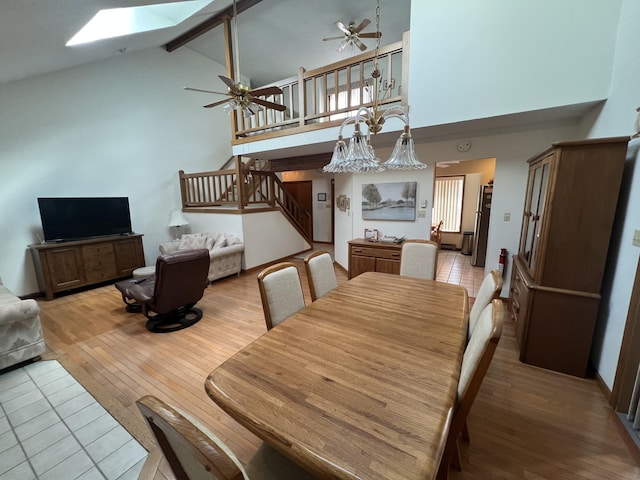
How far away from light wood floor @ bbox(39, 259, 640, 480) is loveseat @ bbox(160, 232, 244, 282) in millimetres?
1117

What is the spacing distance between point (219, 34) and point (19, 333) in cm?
561

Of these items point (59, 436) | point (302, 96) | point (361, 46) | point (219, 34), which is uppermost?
point (219, 34)

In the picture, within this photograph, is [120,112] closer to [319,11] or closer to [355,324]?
[319,11]

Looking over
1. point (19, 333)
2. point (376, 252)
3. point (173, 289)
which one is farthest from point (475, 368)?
point (19, 333)

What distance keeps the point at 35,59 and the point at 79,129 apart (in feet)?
4.21

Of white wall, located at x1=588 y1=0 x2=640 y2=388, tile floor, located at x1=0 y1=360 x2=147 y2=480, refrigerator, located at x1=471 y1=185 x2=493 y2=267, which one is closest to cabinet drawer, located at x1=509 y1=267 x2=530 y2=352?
white wall, located at x1=588 y1=0 x2=640 y2=388

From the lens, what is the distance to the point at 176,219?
521cm

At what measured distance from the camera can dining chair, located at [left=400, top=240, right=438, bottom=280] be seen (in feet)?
8.48

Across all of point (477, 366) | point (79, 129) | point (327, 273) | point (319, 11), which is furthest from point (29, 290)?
point (319, 11)

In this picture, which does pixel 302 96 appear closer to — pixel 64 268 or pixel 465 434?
pixel 465 434

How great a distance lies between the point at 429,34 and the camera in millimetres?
2705

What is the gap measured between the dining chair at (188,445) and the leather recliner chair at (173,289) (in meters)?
2.20

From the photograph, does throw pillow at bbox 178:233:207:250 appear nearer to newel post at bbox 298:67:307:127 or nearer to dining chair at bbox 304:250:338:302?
newel post at bbox 298:67:307:127

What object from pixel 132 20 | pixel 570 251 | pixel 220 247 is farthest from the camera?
pixel 220 247
